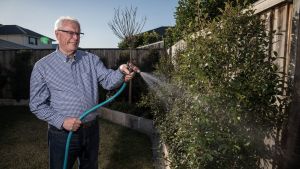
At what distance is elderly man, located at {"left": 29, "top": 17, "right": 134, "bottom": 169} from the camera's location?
112 inches

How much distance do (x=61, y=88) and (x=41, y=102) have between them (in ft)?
0.75

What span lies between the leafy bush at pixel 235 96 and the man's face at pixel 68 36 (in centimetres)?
114

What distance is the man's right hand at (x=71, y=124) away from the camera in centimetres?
276

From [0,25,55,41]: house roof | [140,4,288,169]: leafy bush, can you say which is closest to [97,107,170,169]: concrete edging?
[140,4,288,169]: leafy bush

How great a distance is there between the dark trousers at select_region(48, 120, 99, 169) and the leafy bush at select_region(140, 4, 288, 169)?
110 centimetres

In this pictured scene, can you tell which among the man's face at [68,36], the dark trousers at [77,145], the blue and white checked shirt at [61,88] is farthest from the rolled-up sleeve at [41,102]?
the man's face at [68,36]

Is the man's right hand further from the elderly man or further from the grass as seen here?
the grass

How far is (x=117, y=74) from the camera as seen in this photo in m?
3.08

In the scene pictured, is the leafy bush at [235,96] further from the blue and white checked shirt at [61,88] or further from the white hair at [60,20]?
the white hair at [60,20]

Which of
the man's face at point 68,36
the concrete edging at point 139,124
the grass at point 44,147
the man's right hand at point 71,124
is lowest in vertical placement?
the grass at point 44,147

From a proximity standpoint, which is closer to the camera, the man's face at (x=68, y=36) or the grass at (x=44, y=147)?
the man's face at (x=68, y=36)

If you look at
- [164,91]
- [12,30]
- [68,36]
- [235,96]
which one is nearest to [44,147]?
[164,91]

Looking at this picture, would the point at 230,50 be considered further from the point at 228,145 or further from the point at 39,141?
the point at 39,141

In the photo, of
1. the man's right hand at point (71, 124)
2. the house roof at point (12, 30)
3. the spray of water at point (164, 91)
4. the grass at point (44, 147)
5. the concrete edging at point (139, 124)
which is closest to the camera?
the man's right hand at point (71, 124)
